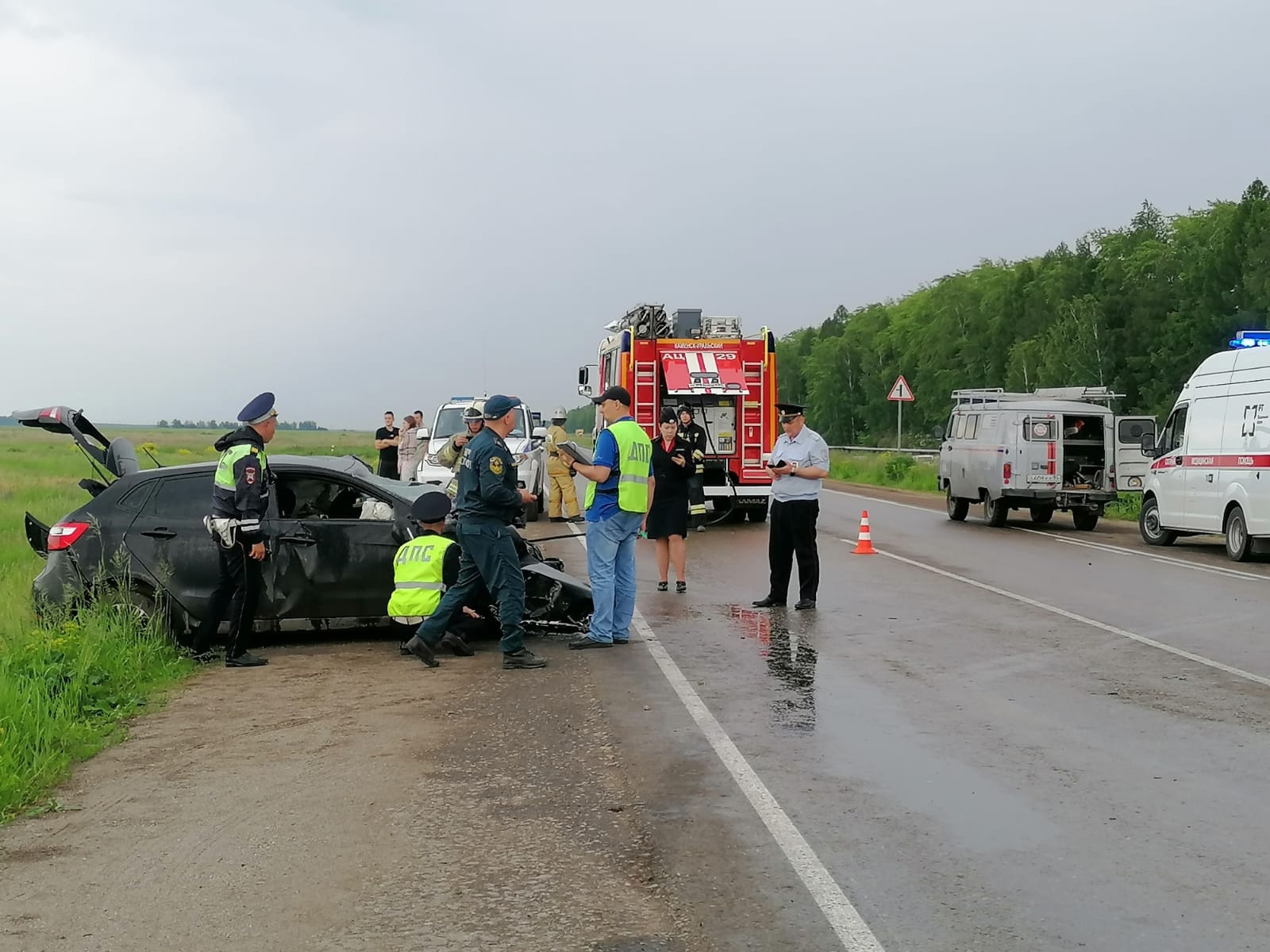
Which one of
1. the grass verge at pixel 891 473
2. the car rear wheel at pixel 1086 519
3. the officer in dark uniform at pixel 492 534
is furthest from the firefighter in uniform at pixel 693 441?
the grass verge at pixel 891 473

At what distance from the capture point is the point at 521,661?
29.1 feet

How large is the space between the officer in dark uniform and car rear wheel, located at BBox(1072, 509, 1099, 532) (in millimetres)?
16242

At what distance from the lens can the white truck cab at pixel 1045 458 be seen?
21.7 m

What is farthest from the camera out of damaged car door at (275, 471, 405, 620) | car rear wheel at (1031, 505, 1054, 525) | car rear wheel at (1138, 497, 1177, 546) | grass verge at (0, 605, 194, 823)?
car rear wheel at (1031, 505, 1054, 525)

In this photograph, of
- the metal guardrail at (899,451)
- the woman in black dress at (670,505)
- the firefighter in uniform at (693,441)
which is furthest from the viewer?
the metal guardrail at (899,451)

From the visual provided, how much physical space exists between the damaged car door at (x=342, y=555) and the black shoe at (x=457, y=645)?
56 cm

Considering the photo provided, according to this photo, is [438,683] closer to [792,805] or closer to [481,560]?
[481,560]

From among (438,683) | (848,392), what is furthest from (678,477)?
(848,392)

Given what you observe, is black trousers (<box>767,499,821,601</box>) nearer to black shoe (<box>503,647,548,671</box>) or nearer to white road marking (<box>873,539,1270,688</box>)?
white road marking (<box>873,539,1270,688</box>)

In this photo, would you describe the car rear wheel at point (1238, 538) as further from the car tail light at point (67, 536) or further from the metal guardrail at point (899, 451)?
the metal guardrail at point (899, 451)

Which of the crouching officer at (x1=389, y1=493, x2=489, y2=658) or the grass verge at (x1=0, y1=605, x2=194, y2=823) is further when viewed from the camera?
the crouching officer at (x1=389, y1=493, x2=489, y2=658)

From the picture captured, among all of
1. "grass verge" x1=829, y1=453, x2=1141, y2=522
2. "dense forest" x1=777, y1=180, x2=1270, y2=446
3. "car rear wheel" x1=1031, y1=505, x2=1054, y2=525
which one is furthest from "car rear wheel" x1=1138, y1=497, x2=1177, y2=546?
"dense forest" x1=777, y1=180, x2=1270, y2=446

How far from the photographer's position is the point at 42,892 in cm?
473

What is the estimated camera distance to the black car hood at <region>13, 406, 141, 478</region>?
977 centimetres
